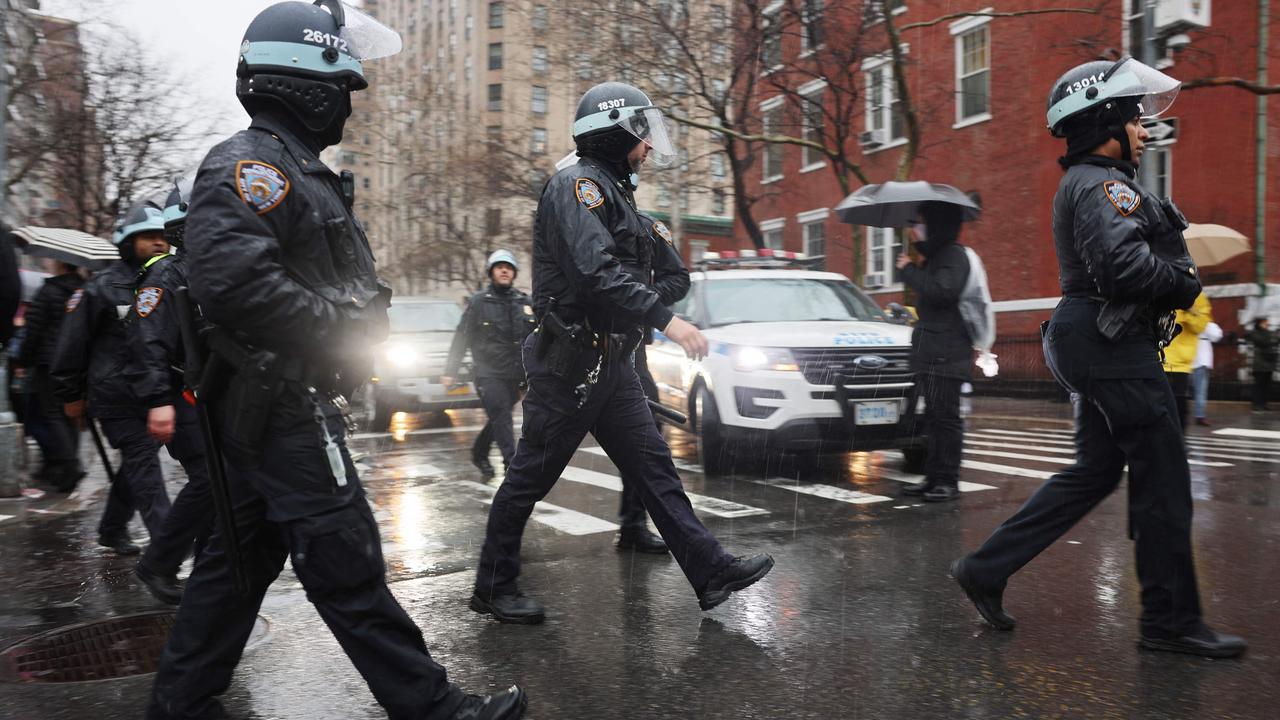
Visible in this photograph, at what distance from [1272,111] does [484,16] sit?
171 feet

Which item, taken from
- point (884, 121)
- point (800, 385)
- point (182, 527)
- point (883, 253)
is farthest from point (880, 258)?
point (182, 527)

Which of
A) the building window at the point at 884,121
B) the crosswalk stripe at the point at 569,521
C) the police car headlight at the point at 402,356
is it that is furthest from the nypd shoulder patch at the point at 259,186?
the building window at the point at 884,121

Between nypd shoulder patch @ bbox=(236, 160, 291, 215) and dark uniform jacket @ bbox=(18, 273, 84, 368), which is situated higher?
nypd shoulder patch @ bbox=(236, 160, 291, 215)

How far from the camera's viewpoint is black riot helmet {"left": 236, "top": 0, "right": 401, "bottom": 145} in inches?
110

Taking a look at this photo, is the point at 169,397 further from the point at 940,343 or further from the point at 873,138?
the point at 873,138

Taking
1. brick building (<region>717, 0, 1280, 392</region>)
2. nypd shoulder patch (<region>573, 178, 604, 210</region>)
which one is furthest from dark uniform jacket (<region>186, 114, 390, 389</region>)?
brick building (<region>717, 0, 1280, 392</region>)

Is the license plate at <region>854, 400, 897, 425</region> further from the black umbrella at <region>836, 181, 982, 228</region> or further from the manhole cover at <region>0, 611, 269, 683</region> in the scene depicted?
the manhole cover at <region>0, 611, 269, 683</region>

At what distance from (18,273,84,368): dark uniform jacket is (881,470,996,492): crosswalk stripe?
255 inches

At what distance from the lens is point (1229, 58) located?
1791 centimetres

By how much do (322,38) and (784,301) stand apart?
665 cm

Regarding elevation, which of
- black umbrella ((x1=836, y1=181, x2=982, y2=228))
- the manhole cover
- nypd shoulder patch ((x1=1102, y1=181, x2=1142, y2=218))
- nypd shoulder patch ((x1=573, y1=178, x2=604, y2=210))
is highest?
black umbrella ((x1=836, y1=181, x2=982, y2=228))

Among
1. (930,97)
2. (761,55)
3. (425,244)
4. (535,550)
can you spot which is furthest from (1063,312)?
(425,244)

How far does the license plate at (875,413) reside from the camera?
782 cm

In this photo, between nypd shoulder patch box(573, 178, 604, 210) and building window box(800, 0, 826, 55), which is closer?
nypd shoulder patch box(573, 178, 604, 210)
